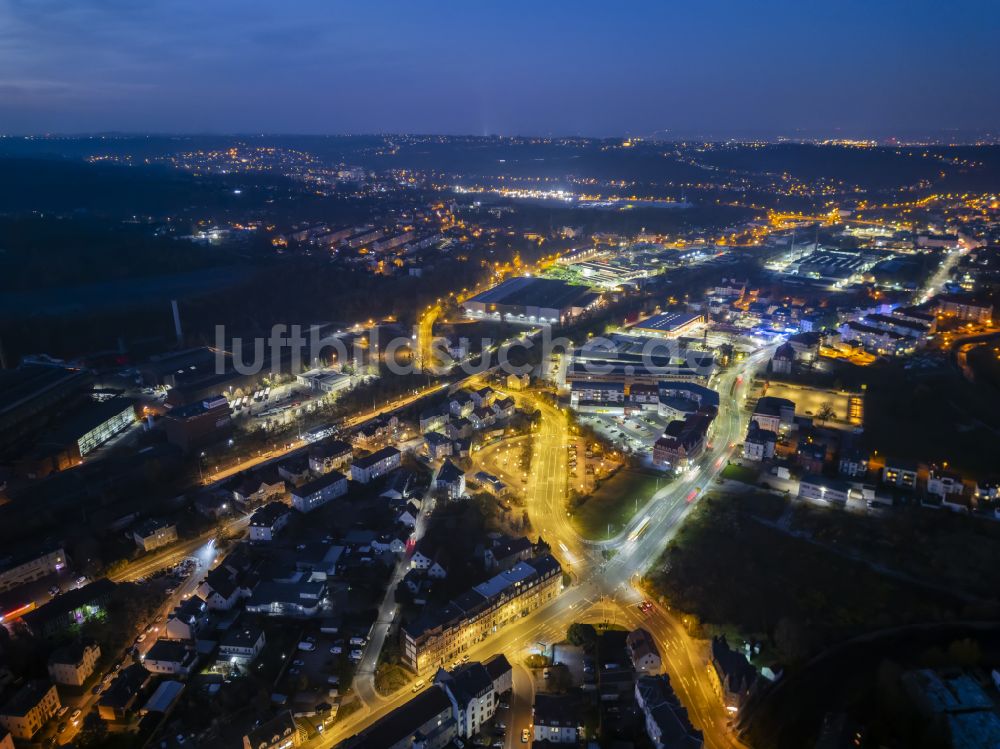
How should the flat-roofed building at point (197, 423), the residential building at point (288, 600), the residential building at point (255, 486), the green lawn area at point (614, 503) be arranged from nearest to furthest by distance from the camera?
1. the residential building at point (288, 600)
2. the green lawn area at point (614, 503)
3. the residential building at point (255, 486)
4. the flat-roofed building at point (197, 423)

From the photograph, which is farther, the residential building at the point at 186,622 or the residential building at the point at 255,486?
the residential building at the point at 255,486

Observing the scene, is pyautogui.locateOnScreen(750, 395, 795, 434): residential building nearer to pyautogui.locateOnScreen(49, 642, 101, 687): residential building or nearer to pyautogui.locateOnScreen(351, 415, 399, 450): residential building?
pyautogui.locateOnScreen(351, 415, 399, 450): residential building

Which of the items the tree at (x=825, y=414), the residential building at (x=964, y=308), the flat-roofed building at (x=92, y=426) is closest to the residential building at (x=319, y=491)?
the flat-roofed building at (x=92, y=426)

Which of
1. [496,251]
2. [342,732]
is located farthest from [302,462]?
[496,251]

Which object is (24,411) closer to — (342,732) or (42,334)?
(42,334)

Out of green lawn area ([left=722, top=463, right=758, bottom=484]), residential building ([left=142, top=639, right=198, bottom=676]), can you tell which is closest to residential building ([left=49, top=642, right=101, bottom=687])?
residential building ([left=142, top=639, right=198, bottom=676])

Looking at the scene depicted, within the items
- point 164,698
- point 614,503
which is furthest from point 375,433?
point 164,698

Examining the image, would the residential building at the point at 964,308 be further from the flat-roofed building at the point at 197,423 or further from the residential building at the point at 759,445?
the flat-roofed building at the point at 197,423

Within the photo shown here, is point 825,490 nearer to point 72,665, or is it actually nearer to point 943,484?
point 943,484
